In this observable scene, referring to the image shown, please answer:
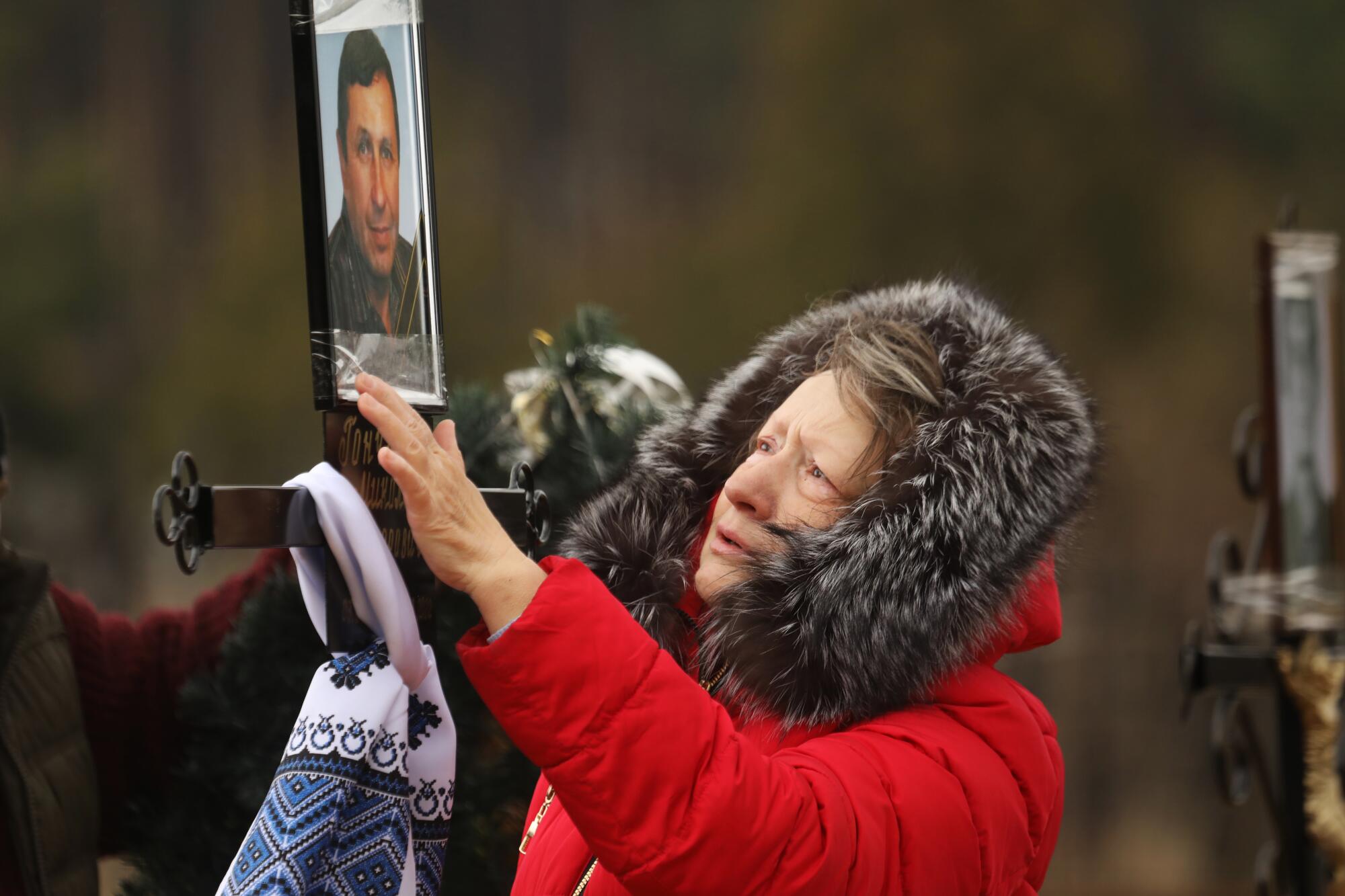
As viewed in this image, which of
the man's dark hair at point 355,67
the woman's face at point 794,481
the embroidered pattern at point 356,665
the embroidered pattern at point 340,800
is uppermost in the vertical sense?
the man's dark hair at point 355,67

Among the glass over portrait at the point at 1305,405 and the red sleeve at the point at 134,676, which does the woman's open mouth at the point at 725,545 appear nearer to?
the glass over portrait at the point at 1305,405

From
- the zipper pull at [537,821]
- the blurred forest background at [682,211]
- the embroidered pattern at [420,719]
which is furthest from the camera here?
the blurred forest background at [682,211]

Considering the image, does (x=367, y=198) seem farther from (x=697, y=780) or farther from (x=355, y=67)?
(x=697, y=780)

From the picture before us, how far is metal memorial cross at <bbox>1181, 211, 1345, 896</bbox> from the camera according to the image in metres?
0.73

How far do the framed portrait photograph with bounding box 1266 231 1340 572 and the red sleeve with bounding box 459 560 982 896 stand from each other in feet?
1.02

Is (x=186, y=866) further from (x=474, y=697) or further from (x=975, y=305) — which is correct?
(x=975, y=305)

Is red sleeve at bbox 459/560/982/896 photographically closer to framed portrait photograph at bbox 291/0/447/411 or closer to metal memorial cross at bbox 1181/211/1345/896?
framed portrait photograph at bbox 291/0/447/411

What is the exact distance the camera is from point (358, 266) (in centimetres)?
69

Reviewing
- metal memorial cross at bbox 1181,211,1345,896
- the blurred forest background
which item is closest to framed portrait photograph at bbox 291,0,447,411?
metal memorial cross at bbox 1181,211,1345,896

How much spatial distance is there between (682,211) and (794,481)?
2.56 meters

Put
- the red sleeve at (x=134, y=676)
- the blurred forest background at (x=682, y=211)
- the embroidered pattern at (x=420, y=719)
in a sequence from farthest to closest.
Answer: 1. the blurred forest background at (x=682, y=211)
2. the red sleeve at (x=134, y=676)
3. the embroidered pattern at (x=420, y=719)

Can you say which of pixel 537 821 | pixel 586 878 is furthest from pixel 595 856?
pixel 537 821

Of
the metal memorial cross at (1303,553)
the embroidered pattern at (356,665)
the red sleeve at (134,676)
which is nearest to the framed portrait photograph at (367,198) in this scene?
the embroidered pattern at (356,665)

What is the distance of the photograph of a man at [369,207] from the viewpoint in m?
0.69
